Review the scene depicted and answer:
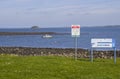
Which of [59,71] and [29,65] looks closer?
[59,71]

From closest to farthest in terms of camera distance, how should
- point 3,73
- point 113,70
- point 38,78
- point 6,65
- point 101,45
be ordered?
point 38,78
point 3,73
point 113,70
point 6,65
point 101,45

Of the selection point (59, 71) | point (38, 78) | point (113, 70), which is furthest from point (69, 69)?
point (38, 78)

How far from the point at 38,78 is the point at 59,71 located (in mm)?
2898

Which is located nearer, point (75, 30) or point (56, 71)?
point (56, 71)

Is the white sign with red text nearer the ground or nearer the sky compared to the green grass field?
nearer the sky

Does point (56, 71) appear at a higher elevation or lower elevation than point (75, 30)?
lower

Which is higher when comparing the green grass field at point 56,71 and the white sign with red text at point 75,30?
the white sign with red text at point 75,30

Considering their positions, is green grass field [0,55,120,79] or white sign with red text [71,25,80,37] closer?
green grass field [0,55,120,79]

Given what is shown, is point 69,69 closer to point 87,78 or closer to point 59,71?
point 59,71

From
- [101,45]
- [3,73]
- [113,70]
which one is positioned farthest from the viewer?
[101,45]

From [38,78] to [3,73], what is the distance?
97.4 inches

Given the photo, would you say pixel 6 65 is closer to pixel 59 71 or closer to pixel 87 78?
pixel 59 71

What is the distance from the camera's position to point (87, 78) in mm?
19484

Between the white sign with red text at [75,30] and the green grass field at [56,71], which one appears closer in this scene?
the green grass field at [56,71]
